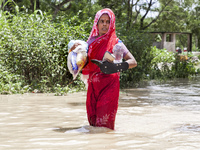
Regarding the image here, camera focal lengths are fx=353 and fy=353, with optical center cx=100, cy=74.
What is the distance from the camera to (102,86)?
14.2 ft

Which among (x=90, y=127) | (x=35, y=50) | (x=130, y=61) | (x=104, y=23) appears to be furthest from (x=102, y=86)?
(x=35, y=50)

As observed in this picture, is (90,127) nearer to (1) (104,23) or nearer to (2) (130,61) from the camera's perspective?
(2) (130,61)

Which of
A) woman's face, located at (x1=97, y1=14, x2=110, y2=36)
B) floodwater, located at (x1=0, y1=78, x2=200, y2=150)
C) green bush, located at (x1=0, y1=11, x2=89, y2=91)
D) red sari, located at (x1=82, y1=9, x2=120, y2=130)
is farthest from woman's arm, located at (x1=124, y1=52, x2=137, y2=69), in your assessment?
green bush, located at (x1=0, y1=11, x2=89, y2=91)

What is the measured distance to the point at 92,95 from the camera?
14.5 feet

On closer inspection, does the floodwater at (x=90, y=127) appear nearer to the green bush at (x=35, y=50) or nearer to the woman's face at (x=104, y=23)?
the green bush at (x=35, y=50)

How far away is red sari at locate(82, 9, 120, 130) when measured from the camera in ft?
14.1

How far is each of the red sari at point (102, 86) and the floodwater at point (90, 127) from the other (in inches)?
9.7

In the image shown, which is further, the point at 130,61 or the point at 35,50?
the point at 35,50

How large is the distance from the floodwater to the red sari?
0.25 meters

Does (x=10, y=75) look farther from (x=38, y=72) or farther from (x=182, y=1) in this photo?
(x=182, y=1)

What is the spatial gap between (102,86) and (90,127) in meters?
0.64

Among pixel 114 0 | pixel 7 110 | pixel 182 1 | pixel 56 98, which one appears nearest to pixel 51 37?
pixel 56 98

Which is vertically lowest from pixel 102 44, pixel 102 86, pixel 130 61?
pixel 102 86

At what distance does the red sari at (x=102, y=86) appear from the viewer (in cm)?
429
